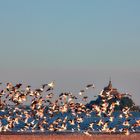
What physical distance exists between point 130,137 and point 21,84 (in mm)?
11077

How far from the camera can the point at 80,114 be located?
47.7 metres

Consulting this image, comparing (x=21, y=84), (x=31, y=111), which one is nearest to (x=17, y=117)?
(x=31, y=111)

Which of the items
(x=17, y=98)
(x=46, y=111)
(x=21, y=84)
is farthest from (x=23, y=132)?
(x=21, y=84)

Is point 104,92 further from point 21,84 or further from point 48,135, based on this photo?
point 21,84

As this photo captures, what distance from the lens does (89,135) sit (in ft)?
155

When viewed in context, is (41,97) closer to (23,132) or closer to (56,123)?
(56,123)

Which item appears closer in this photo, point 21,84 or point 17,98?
point 21,84

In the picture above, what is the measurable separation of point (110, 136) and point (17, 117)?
6638mm

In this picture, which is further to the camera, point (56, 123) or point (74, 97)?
point (56, 123)

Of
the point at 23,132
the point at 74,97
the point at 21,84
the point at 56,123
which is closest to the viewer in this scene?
the point at 21,84

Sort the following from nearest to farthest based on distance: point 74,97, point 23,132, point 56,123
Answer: point 74,97 → point 56,123 → point 23,132

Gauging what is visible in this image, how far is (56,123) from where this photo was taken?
4622cm

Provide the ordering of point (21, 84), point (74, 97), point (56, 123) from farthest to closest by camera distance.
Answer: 1. point (56, 123)
2. point (74, 97)
3. point (21, 84)

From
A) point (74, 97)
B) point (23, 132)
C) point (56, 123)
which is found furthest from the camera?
point (23, 132)
